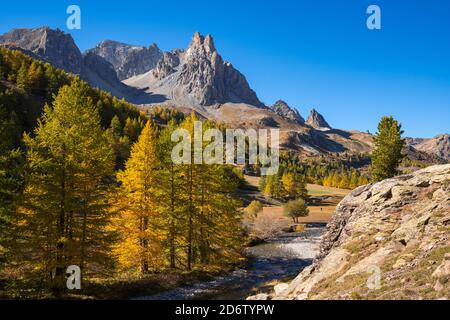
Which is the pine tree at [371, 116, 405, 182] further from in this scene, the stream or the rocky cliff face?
the rocky cliff face

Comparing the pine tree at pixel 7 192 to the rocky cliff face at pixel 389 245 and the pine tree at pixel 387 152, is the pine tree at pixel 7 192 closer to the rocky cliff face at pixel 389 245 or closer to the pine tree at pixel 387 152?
the rocky cliff face at pixel 389 245

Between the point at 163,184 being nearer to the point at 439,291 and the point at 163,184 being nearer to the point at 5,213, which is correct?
the point at 5,213

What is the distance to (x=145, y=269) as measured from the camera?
3105cm

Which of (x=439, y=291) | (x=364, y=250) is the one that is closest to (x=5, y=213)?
(x=364, y=250)

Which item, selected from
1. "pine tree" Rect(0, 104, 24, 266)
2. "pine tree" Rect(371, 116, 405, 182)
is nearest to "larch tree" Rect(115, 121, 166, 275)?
"pine tree" Rect(0, 104, 24, 266)

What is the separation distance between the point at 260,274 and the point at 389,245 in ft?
72.4

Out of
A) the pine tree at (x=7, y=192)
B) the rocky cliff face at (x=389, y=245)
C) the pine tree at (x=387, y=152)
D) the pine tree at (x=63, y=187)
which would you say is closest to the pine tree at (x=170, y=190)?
the pine tree at (x=63, y=187)

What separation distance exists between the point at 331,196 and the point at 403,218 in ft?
402

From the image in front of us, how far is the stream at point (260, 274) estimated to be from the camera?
91.3 ft

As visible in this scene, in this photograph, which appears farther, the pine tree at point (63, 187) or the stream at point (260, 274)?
the stream at point (260, 274)

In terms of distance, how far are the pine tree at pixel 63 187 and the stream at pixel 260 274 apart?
20.7 ft

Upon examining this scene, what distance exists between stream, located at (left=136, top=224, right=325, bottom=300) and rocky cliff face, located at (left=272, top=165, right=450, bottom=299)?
8.12 m

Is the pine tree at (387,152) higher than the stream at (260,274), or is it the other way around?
the pine tree at (387,152)

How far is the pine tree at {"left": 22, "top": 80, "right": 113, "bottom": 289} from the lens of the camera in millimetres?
22062
